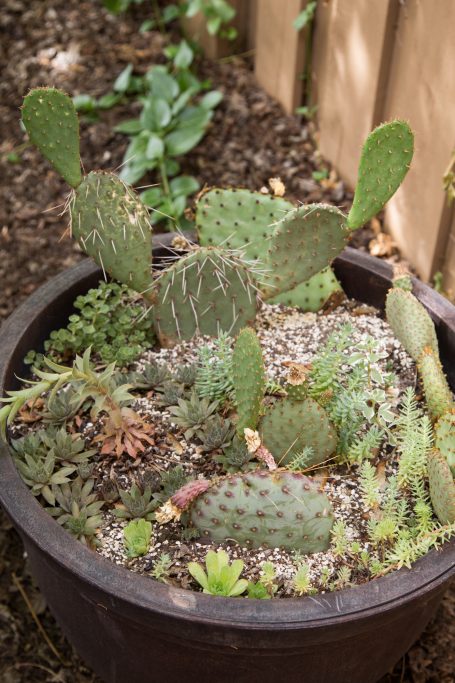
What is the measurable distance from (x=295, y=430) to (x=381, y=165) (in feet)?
1.77

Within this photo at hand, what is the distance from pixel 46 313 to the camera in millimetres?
1815

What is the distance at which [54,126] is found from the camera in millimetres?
1566

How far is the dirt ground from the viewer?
6.09ft

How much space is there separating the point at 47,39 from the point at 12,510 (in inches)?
89.1

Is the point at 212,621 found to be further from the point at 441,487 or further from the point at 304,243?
the point at 304,243

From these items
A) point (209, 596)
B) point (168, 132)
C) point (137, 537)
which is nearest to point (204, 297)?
point (137, 537)

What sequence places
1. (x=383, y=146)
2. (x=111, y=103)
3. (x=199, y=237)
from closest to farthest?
(x=383, y=146) → (x=199, y=237) → (x=111, y=103)

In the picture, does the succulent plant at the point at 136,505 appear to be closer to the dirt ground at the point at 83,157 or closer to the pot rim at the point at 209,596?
the pot rim at the point at 209,596

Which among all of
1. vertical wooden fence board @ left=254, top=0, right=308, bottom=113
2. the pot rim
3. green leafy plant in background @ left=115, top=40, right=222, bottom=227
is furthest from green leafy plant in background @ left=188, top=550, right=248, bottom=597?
vertical wooden fence board @ left=254, top=0, right=308, bottom=113

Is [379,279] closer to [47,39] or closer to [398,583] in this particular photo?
[398,583]

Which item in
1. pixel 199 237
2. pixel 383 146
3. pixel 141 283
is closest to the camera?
pixel 383 146

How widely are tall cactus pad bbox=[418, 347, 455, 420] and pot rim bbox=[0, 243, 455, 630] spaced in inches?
12.5

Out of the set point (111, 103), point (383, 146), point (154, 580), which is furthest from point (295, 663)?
point (111, 103)

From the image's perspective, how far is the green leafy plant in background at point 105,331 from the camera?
1.79 m
